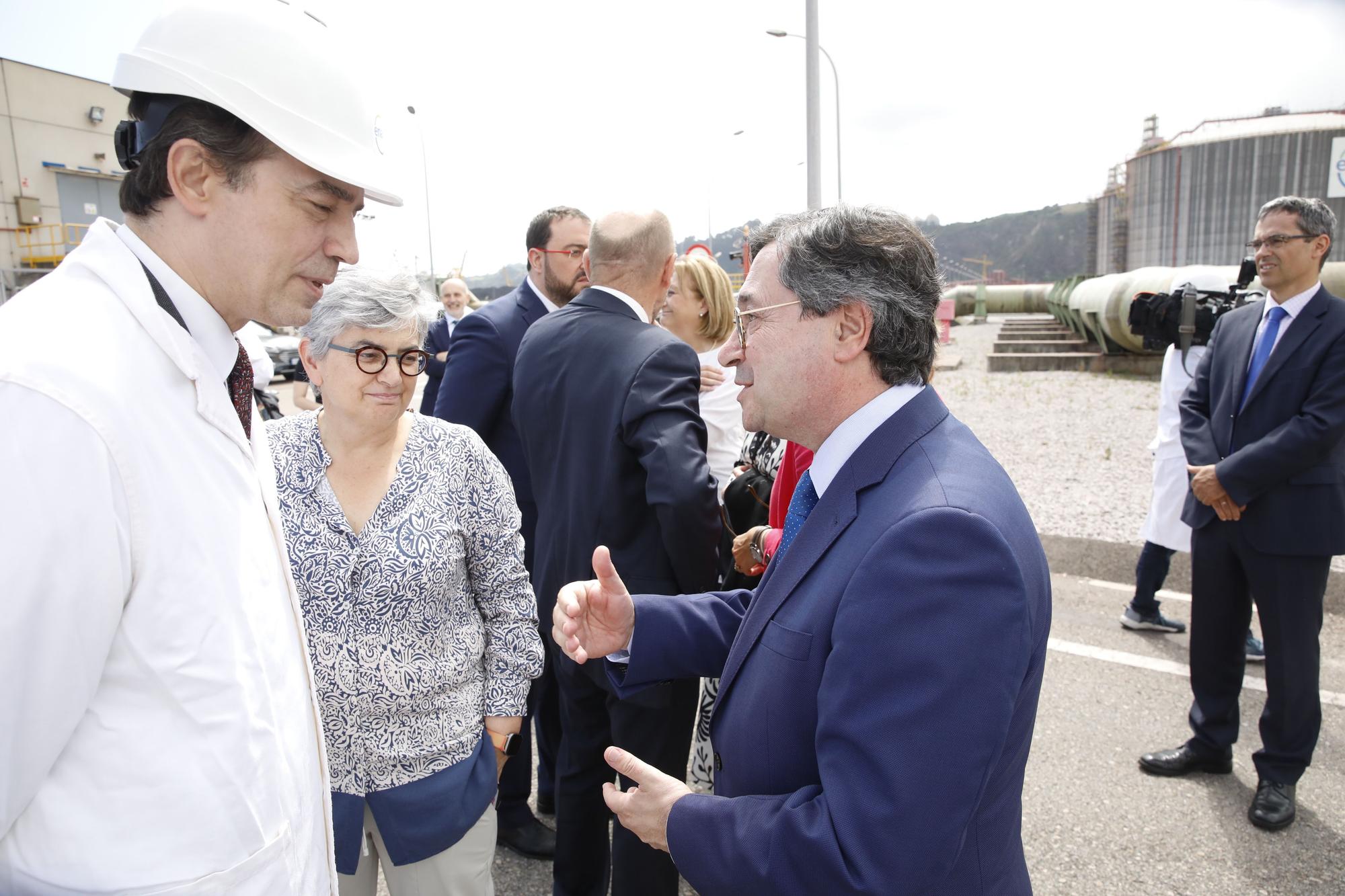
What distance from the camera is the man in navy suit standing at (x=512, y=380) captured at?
3410mm

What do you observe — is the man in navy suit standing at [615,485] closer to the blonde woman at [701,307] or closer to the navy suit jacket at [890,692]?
the blonde woman at [701,307]

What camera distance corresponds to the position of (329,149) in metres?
1.16

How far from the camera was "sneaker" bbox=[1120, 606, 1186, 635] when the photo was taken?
15.5 ft

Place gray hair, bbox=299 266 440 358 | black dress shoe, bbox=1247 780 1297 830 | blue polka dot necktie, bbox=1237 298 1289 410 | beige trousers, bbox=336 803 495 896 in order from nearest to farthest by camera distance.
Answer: beige trousers, bbox=336 803 495 896 < gray hair, bbox=299 266 440 358 < black dress shoe, bbox=1247 780 1297 830 < blue polka dot necktie, bbox=1237 298 1289 410

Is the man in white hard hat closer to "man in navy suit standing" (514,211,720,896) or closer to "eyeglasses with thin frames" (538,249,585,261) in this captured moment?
"man in navy suit standing" (514,211,720,896)

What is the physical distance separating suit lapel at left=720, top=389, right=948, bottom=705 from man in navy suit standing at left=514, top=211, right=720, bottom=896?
0.98 meters

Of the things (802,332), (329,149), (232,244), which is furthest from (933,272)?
(232,244)

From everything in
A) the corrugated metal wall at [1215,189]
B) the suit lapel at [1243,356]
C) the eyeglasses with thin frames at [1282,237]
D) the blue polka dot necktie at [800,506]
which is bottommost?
the blue polka dot necktie at [800,506]

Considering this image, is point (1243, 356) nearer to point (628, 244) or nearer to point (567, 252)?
point (628, 244)

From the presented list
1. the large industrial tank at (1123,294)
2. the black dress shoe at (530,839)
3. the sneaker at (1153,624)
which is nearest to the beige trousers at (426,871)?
the black dress shoe at (530,839)

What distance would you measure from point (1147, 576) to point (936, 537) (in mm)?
4342

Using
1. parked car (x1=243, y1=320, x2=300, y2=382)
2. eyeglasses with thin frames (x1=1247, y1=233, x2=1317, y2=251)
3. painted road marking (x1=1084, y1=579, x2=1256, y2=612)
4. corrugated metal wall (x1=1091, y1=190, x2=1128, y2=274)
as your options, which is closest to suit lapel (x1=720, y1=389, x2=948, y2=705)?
eyeglasses with thin frames (x1=1247, y1=233, x2=1317, y2=251)

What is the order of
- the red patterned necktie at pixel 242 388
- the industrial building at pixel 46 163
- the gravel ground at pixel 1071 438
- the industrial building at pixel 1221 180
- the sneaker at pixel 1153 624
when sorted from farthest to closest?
the industrial building at pixel 1221 180 → the industrial building at pixel 46 163 → the gravel ground at pixel 1071 438 → the sneaker at pixel 1153 624 → the red patterned necktie at pixel 242 388

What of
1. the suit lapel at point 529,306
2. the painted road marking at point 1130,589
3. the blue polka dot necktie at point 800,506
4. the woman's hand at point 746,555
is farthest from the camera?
the painted road marking at point 1130,589
